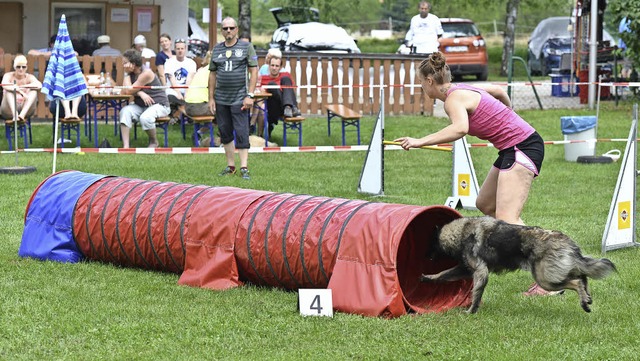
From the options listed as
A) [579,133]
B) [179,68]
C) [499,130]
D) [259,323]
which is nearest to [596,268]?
[499,130]

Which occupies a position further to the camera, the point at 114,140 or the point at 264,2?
the point at 264,2

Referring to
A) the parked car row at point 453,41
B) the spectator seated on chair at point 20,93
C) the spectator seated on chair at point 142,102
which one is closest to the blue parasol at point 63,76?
the spectator seated on chair at point 20,93

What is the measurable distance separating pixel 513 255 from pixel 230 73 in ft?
22.5

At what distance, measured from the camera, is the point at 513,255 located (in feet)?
21.8

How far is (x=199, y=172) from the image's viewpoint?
13641 millimetres

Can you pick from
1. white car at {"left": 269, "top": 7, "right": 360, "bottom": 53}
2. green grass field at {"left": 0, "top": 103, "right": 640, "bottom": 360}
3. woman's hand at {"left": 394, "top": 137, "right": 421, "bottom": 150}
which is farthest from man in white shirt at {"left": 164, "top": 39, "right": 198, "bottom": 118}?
woman's hand at {"left": 394, "top": 137, "right": 421, "bottom": 150}

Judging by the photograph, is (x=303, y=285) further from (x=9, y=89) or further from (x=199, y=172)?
(x=9, y=89)

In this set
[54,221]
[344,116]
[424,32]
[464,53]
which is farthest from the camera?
[464,53]

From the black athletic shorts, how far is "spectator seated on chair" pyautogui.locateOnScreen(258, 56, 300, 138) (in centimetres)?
931

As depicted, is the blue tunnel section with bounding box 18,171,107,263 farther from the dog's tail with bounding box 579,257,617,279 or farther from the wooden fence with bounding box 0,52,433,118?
the wooden fence with bounding box 0,52,433,118

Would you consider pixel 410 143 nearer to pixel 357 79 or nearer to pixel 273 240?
pixel 273 240

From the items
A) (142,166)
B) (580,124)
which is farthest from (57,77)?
(580,124)

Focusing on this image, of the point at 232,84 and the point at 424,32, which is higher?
the point at 424,32

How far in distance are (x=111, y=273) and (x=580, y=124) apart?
29.8 feet
